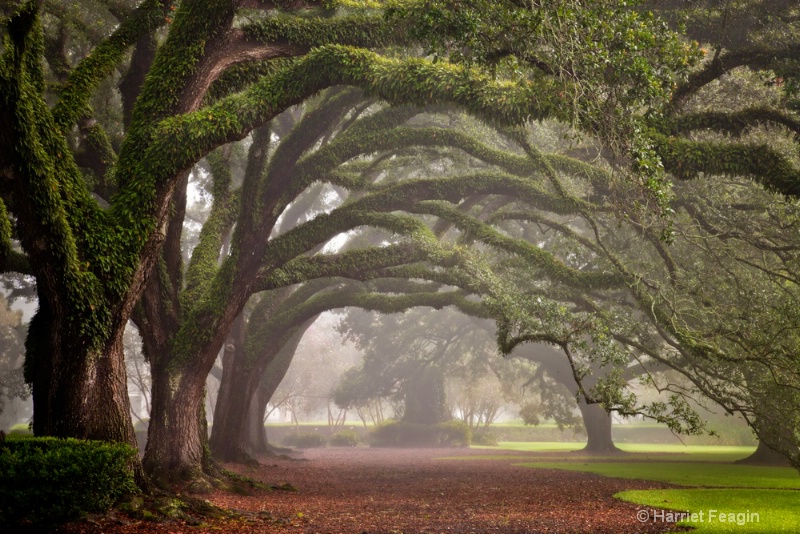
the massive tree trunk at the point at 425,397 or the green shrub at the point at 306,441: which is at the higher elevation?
the massive tree trunk at the point at 425,397

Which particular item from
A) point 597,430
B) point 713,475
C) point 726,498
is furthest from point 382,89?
point 597,430

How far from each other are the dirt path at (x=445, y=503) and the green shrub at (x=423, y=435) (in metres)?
22.6

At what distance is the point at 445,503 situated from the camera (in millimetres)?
10984

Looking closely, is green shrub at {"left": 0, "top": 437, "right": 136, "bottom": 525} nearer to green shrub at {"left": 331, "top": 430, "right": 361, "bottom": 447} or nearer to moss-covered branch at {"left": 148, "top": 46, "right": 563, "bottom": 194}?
moss-covered branch at {"left": 148, "top": 46, "right": 563, "bottom": 194}

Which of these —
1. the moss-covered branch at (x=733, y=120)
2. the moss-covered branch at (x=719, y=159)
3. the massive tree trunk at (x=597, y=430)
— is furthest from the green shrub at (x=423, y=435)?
the moss-covered branch at (x=719, y=159)

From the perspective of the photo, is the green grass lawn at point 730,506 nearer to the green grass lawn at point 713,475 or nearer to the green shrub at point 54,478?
the green grass lawn at point 713,475

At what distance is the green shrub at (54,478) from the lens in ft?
20.5

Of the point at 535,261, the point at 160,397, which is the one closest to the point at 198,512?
the point at 160,397

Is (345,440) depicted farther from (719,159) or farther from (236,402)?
(719,159)

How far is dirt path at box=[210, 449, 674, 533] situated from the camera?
8.23 meters

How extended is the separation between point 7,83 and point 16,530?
585 cm

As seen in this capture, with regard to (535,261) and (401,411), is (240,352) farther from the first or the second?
(401,411)

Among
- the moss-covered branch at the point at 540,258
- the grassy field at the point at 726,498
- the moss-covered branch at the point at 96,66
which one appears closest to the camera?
the grassy field at the point at 726,498

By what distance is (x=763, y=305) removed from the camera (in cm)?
1410
